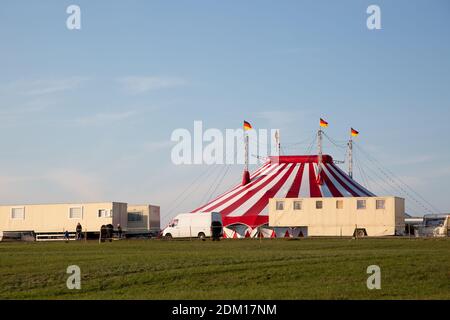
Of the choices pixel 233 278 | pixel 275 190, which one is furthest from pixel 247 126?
pixel 233 278

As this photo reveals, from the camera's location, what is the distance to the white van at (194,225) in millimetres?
54531

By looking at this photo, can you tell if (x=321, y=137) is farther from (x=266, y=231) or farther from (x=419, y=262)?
(x=419, y=262)

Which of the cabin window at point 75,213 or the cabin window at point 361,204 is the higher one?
the cabin window at point 361,204

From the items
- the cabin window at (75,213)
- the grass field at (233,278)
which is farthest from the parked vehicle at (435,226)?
the grass field at (233,278)

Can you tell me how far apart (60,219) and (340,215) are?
77.0 ft

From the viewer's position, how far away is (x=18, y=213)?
207 ft

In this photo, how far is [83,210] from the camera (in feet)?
201

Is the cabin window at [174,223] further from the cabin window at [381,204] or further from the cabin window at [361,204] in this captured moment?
the cabin window at [381,204]

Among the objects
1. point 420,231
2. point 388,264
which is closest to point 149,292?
point 388,264

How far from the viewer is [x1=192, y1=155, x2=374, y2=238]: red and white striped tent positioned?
189 feet

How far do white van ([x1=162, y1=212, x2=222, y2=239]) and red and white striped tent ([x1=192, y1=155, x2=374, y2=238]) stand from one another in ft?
8.23

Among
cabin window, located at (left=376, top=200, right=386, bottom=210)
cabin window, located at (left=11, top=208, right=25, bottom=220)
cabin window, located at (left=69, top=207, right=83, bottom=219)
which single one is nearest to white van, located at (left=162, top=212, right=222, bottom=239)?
cabin window, located at (left=69, top=207, right=83, bottom=219)

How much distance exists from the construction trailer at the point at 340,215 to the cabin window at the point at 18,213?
71.0 feet

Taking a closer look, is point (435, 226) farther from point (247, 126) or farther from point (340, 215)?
point (247, 126)
